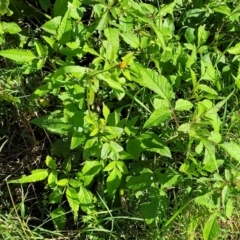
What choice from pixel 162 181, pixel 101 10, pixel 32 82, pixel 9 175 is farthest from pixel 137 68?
pixel 9 175

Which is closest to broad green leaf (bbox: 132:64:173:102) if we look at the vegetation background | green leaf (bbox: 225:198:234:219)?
the vegetation background

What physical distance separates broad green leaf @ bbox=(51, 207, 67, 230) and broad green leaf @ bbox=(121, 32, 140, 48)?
0.73 metres

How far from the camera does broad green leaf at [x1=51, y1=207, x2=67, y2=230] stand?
84.1 inches

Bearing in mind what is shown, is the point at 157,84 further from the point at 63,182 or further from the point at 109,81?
the point at 63,182

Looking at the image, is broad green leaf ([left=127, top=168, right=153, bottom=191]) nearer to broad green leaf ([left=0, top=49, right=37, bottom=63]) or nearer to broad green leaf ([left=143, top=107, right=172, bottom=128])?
broad green leaf ([left=143, top=107, right=172, bottom=128])

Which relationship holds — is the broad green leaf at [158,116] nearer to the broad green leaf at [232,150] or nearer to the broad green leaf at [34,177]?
the broad green leaf at [232,150]

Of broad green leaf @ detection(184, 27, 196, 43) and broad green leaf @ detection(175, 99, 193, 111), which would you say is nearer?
broad green leaf @ detection(175, 99, 193, 111)

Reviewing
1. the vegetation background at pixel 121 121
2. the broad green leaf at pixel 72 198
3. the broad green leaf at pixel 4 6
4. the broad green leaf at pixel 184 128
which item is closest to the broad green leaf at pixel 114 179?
the vegetation background at pixel 121 121

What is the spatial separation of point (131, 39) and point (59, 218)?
0.79 metres

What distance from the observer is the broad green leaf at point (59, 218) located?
214cm

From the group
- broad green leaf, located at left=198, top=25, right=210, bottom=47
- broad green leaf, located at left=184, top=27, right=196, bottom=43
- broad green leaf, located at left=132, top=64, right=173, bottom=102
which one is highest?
broad green leaf, located at left=198, top=25, right=210, bottom=47

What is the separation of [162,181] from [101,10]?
0.71m

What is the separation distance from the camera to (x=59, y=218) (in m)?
2.15

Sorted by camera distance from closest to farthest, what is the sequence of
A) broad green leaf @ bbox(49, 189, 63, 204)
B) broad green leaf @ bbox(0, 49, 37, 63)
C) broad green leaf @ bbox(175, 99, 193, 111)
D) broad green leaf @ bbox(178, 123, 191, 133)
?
broad green leaf @ bbox(178, 123, 191, 133) < broad green leaf @ bbox(175, 99, 193, 111) < broad green leaf @ bbox(0, 49, 37, 63) < broad green leaf @ bbox(49, 189, 63, 204)
